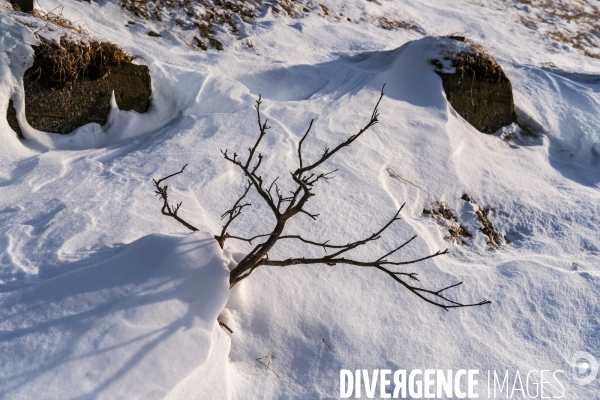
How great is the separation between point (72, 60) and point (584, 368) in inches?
137

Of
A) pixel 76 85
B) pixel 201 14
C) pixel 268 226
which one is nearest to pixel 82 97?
pixel 76 85

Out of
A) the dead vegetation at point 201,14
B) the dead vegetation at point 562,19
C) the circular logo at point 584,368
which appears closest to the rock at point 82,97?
the dead vegetation at point 201,14

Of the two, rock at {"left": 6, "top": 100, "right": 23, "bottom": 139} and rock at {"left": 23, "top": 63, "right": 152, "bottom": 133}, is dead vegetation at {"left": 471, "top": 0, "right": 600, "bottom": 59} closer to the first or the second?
rock at {"left": 23, "top": 63, "right": 152, "bottom": 133}

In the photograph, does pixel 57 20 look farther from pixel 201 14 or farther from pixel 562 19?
pixel 562 19

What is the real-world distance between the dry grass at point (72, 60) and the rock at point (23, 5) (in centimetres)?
61

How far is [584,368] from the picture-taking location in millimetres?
2334

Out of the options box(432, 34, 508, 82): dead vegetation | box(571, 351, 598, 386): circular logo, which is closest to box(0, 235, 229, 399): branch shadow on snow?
box(571, 351, 598, 386): circular logo

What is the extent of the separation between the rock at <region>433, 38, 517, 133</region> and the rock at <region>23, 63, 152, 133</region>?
2.50 m

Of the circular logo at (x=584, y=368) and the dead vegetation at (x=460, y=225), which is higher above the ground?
the dead vegetation at (x=460, y=225)

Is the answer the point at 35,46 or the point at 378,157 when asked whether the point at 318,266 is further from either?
the point at 35,46

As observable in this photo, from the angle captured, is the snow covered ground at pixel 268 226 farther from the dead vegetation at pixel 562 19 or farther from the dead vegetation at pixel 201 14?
the dead vegetation at pixel 562 19

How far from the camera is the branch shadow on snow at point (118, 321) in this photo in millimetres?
1570

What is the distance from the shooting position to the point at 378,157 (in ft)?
11.3

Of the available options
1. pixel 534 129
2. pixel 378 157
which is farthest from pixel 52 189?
pixel 534 129
